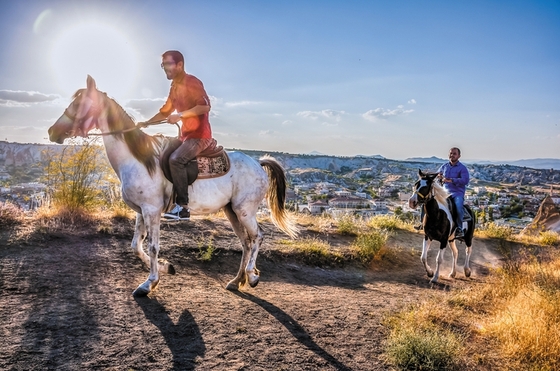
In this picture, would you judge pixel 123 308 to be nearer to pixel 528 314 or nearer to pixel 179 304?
pixel 179 304

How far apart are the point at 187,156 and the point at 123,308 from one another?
208 cm

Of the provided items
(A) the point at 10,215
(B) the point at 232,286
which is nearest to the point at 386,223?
(B) the point at 232,286

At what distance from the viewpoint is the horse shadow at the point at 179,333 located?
3451 mm

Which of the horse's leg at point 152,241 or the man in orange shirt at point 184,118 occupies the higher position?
the man in orange shirt at point 184,118

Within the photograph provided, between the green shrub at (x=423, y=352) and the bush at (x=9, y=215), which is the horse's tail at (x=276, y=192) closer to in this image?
the green shrub at (x=423, y=352)

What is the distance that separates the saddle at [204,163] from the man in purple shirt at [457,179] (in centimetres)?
599

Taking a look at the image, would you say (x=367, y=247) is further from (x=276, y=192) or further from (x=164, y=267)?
(x=164, y=267)

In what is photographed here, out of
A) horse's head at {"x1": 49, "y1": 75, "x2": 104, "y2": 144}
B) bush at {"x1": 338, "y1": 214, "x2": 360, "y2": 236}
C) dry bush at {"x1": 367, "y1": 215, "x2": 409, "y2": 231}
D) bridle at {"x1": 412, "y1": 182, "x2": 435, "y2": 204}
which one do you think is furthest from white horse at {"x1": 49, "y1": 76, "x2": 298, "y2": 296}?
dry bush at {"x1": 367, "y1": 215, "x2": 409, "y2": 231}

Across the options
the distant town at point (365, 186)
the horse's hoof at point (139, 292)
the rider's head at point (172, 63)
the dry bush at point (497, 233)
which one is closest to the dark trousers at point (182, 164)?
the rider's head at point (172, 63)

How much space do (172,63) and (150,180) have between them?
1.62 m

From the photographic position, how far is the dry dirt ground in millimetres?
3469

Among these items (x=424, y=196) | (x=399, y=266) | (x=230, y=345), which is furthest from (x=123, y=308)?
(x=399, y=266)

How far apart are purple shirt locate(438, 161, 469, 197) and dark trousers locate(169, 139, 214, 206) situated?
6713 mm

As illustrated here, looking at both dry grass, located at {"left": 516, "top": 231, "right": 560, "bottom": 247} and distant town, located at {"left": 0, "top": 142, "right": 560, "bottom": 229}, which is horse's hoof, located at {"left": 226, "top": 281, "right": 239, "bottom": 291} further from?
dry grass, located at {"left": 516, "top": 231, "right": 560, "bottom": 247}
